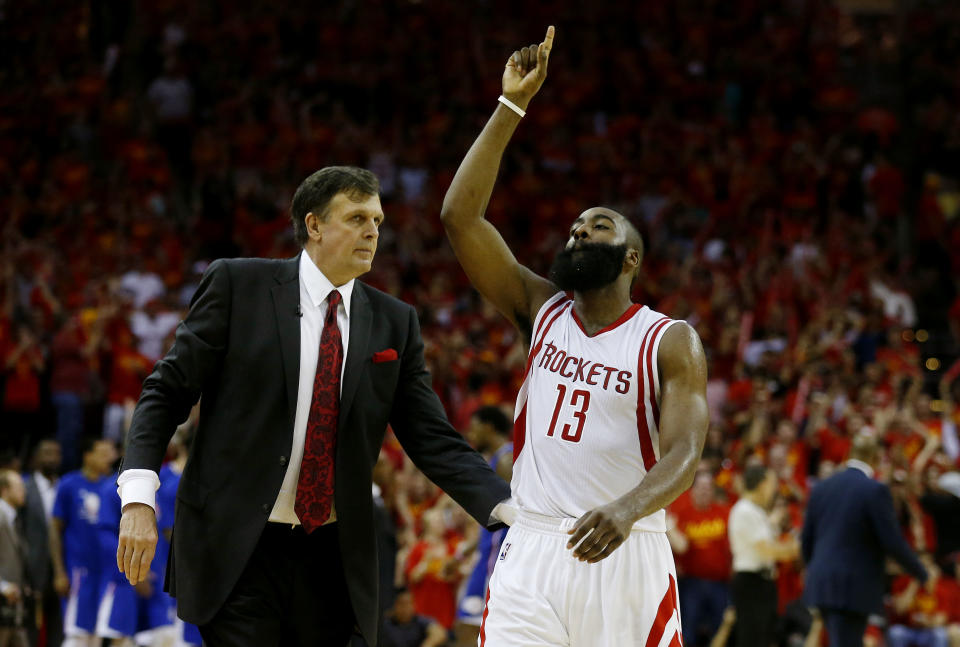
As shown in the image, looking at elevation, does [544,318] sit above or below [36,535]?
above

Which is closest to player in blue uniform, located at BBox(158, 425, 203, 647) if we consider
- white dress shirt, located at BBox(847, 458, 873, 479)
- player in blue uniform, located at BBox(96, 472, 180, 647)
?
player in blue uniform, located at BBox(96, 472, 180, 647)

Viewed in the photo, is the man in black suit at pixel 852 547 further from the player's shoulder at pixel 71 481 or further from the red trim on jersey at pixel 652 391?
the player's shoulder at pixel 71 481

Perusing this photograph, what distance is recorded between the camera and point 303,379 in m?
4.30

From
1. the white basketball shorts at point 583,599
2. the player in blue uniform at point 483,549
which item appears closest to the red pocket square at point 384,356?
the white basketball shorts at point 583,599

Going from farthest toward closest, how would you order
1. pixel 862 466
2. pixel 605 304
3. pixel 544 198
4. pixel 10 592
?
pixel 544 198 → pixel 10 592 → pixel 862 466 → pixel 605 304

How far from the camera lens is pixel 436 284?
15.4m

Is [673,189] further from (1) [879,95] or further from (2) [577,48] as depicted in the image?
(1) [879,95]

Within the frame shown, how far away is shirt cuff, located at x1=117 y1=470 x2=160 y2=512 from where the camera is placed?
3977 mm

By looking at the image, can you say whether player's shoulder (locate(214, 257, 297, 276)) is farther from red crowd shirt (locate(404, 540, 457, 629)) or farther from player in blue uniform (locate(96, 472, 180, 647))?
red crowd shirt (locate(404, 540, 457, 629))

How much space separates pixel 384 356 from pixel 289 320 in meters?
0.36

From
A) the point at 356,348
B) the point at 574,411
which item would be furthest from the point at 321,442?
the point at 574,411

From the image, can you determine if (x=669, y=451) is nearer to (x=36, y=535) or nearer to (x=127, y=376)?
(x=36, y=535)

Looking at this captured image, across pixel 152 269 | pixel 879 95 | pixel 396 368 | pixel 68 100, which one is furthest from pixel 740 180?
pixel 396 368

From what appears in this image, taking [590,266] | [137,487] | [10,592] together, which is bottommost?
[10,592]
